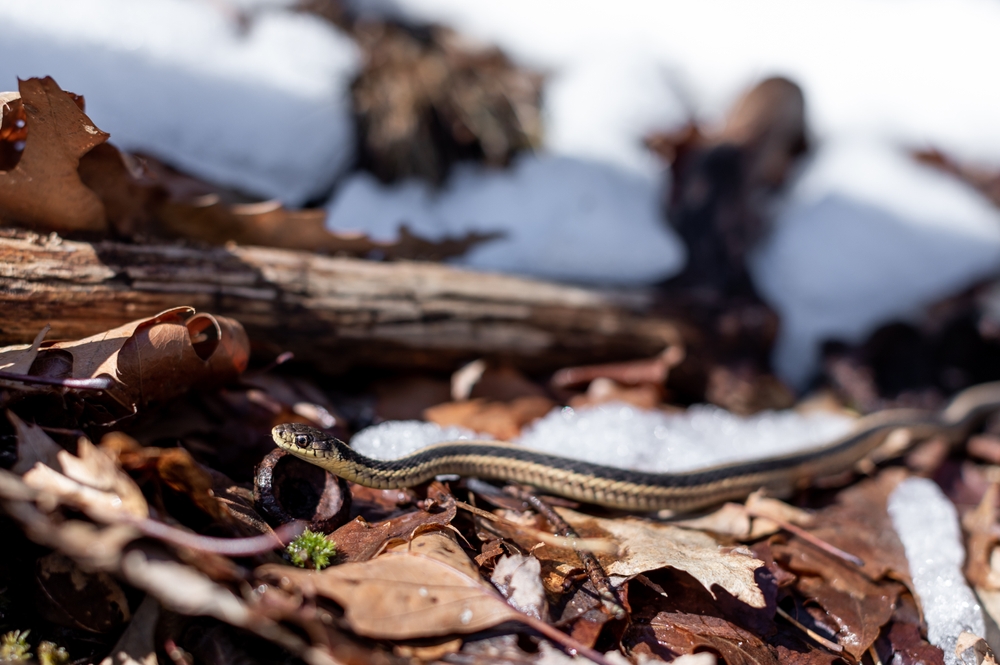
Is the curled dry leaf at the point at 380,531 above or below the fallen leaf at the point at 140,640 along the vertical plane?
above

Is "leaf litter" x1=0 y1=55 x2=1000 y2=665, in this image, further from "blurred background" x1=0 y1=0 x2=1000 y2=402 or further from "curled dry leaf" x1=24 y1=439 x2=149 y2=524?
"blurred background" x1=0 y1=0 x2=1000 y2=402

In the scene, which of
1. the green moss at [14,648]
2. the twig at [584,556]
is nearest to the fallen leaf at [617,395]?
the twig at [584,556]

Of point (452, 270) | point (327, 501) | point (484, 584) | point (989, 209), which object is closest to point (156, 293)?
point (327, 501)

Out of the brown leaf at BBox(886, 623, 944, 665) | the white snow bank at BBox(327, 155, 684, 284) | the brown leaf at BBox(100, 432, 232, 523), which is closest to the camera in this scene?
the brown leaf at BBox(100, 432, 232, 523)

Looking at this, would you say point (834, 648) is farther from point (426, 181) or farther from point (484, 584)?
point (426, 181)

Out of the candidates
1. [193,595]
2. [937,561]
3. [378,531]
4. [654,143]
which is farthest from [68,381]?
[654,143]

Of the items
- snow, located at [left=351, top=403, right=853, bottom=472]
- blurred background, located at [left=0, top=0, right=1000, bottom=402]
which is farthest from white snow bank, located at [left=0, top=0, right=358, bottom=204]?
snow, located at [left=351, top=403, right=853, bottom=472]

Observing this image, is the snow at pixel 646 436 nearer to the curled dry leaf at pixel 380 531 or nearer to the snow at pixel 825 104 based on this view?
the curled dry leaf at pixel 380 531
